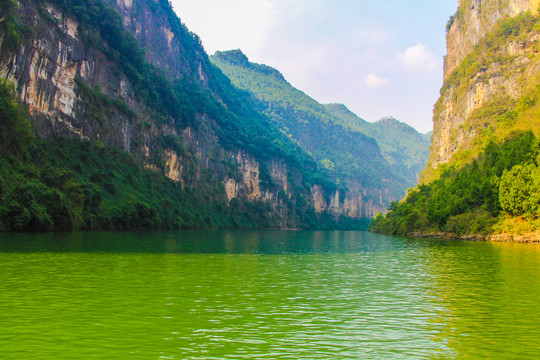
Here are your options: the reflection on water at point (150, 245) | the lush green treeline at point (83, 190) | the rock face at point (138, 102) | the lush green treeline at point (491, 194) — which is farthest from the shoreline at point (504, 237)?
the rock face at point (138, 102)

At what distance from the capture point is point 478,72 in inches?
4311

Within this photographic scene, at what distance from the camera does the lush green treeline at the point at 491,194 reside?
4741 centimetres

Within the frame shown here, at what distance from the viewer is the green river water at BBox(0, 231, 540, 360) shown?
9102mm

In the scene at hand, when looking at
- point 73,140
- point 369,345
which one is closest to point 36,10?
point 73,140

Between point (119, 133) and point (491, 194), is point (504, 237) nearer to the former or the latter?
point (491, 194)

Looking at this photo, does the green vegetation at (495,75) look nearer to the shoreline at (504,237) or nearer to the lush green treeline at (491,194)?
the lush green treeline at (491,194)

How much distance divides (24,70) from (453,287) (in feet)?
212

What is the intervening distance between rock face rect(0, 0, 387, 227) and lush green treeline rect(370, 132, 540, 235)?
2304 inches

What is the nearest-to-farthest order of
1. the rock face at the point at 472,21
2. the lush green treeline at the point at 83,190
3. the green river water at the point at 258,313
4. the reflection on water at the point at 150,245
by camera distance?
the green river water at the point at 258,313 < the reflection on water at the point at 150,245 < the lush green treeline at the point at 83,190 < the rock face at the point at 472,21

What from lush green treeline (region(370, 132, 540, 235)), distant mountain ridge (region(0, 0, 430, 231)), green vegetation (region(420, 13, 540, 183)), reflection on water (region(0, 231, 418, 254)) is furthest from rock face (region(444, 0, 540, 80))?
reflection on water (region(0, 231, 418, 254))

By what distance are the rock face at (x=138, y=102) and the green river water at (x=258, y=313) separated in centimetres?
5335

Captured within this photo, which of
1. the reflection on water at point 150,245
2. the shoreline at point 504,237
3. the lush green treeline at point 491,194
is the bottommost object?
the reflection on water at point 150,245

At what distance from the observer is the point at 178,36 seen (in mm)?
146750

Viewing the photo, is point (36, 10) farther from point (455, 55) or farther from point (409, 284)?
point (455, 55)
